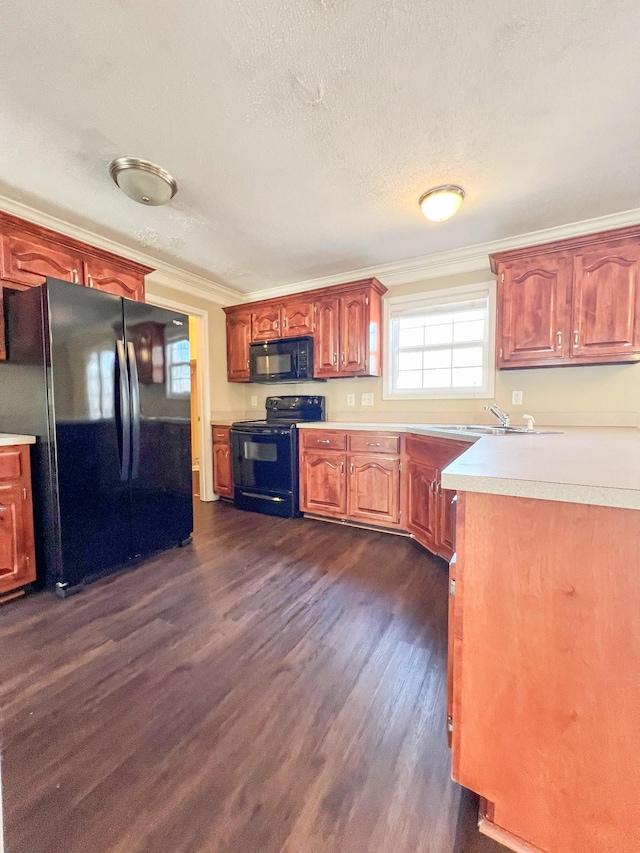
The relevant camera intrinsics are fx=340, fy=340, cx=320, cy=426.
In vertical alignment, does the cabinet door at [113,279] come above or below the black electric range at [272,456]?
above

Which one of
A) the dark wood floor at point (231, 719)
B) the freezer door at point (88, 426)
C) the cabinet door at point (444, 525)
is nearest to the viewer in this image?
the dark wood floor at point (231, 719)

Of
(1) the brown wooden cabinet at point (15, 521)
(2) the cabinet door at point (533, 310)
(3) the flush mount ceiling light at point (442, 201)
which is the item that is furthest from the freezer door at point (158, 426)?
(2) the cabinet door at point (533, 310)

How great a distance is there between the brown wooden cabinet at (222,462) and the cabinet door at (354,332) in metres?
1.57

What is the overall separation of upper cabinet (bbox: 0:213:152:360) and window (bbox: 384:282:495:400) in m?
2.41

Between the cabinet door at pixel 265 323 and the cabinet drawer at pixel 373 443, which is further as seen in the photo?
the cabinet door at pixel 265 323

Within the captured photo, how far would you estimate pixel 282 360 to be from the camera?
3637mm

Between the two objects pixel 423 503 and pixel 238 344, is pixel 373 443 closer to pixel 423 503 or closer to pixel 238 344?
pixel 423 503

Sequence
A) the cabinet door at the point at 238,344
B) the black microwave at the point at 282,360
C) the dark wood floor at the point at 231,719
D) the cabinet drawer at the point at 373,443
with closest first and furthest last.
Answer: the dark wood floor at the point at 231,719, the cabinet drawer at the point at 373,443, the black microwave at the point at 282,360, the cabinet door at the point at 238,344

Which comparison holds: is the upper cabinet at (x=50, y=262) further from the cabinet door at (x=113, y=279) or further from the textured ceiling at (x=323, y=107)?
the textured ceiling at (x=323, y=107)

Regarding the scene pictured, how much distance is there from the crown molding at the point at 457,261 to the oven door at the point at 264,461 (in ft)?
5.51

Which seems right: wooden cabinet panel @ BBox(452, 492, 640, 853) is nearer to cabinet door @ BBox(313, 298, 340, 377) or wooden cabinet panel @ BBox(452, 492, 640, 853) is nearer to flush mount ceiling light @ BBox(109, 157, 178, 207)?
flush mount ceiling light @ BBox(109, 157, 178, 207)

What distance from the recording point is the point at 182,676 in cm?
140

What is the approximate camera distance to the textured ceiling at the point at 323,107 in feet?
3.92

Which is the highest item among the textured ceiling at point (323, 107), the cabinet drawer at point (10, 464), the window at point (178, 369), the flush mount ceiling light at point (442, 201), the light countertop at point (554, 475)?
the textured ceiling at point (323, 107)
